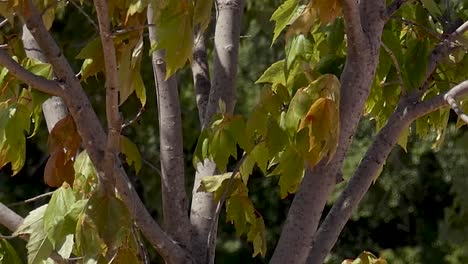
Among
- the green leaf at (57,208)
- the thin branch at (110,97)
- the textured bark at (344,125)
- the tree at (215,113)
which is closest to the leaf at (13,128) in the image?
the tree at (215,113)

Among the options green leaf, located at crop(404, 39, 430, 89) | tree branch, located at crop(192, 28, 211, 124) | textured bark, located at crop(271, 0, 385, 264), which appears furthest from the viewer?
tree branch, located at crop(192, 28, 211, 124)

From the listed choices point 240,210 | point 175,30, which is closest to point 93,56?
point 175,30

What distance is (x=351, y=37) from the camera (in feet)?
4.33

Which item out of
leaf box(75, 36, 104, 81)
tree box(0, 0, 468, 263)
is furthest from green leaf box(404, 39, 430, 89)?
leaf box(75, 36, 104, 81)

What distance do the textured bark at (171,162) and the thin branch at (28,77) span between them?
0.33 metres

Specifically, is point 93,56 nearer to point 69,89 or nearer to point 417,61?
point 69,89

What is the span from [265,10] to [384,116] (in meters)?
1.58

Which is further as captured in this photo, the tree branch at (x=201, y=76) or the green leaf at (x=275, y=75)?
the tree branch at (x=201, y=76)

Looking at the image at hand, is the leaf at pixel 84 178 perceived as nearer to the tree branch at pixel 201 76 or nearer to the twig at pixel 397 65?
the tree branch at pixel 201 76

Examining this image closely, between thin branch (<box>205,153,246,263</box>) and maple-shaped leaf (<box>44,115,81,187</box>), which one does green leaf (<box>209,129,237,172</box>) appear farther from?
maple-shaped leaf (<box>44,115,81,187</box>)

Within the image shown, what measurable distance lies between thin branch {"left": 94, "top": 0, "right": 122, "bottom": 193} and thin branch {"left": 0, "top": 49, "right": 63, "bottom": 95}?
7 cm

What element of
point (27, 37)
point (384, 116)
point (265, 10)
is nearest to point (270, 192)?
point (265, 10)

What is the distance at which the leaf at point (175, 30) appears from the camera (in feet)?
3.65

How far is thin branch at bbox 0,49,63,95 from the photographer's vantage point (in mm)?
1142
